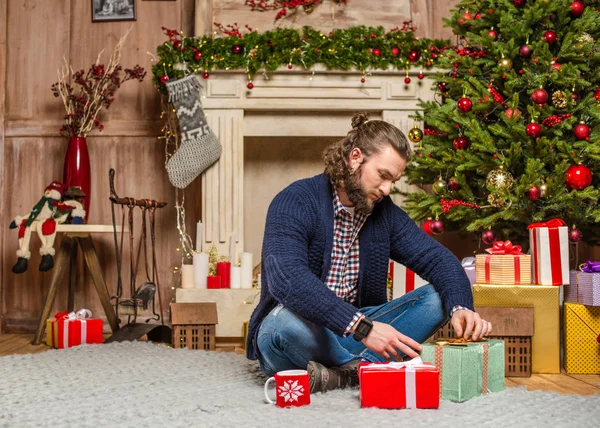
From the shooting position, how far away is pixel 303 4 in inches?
152

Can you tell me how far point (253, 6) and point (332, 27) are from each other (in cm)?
43

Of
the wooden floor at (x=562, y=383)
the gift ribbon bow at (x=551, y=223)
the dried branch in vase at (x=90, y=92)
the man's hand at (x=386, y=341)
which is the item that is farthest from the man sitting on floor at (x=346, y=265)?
the dried branch in vase at (x=90, y=92)

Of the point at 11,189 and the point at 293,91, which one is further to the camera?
the point at 11,189

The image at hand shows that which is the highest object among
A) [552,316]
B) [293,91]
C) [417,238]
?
[293,91]

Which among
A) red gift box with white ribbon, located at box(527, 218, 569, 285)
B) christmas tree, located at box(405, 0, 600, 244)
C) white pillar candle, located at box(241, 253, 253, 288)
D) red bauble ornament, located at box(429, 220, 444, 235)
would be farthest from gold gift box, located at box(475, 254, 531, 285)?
white pillar candle, located at box(241, 253, 253, 288)

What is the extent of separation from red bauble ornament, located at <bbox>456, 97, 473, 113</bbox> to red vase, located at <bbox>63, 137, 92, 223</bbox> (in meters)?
1.93

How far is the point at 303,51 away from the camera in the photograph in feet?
12.0

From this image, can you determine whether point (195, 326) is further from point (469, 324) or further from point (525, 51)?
point (525, 51)

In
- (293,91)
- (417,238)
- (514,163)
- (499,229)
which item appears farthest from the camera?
(293,91)

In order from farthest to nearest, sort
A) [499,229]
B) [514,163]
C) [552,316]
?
[499,229] < [514,163] < [552,316]

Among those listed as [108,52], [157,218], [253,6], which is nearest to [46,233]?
[157,218]

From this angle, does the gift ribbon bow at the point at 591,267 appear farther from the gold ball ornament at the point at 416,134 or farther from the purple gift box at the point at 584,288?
the gold ball ornament at the point at 416,134

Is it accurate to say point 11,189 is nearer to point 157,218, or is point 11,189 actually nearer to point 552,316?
point 157,218

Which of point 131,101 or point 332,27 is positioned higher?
point 332,27
